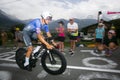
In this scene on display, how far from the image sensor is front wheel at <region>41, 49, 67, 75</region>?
21.4 feet

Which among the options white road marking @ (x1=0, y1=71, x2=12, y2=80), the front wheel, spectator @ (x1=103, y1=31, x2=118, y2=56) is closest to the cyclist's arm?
the front wheel

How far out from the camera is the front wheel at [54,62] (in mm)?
6512

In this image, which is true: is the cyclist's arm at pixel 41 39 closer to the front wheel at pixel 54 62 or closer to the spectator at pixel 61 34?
the front wheel at pixel 54 62

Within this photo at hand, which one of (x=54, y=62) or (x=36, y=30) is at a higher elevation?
(x=36, y=30)

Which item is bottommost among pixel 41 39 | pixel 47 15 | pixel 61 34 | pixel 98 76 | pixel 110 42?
pixel 98 76

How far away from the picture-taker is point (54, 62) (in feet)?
21.8

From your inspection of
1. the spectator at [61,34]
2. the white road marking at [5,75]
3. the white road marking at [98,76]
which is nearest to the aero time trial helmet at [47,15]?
the white road marking at [98,76]

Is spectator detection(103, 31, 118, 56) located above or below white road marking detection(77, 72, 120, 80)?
above

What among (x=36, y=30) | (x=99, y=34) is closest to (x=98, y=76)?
(x=36, y=30)

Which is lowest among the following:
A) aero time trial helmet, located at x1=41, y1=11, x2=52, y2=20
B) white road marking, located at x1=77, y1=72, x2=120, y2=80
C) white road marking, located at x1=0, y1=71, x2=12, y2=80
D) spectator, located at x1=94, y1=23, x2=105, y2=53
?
white road marking, located at x1=77, y1=72, x2=120, y2=80

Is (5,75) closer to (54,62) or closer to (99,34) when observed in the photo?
(54,62)

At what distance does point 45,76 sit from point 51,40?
1312 millimetres

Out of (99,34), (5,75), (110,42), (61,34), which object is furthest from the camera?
(61,34)

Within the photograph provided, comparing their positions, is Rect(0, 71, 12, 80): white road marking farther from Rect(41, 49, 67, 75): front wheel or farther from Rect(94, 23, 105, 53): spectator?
Rect(94, 23, 105, 53): spectator
